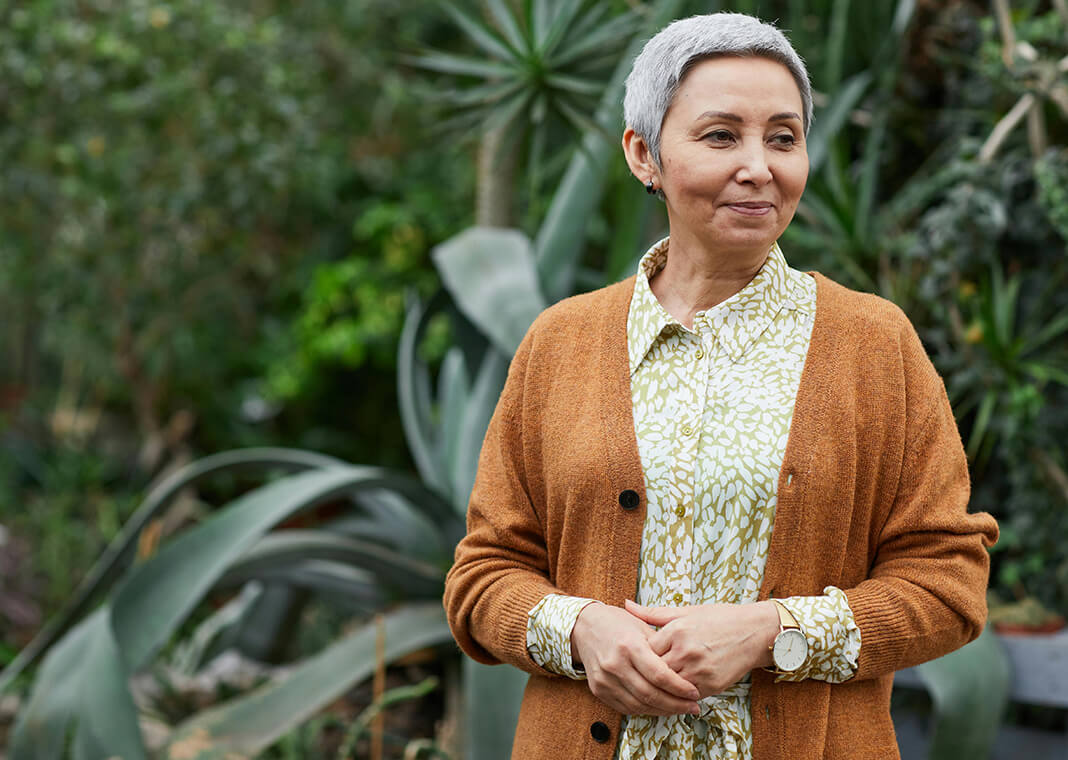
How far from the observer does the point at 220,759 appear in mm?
2410

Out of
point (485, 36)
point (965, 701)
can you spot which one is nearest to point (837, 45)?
point (485, 36)

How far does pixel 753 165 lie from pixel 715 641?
20.7 inches

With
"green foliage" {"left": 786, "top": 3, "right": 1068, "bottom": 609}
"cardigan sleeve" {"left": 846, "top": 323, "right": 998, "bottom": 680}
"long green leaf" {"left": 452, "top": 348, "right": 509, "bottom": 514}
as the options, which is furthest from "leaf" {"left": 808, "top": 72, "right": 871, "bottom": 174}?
"cardigan sleeve" {"left": 846, "top": 323, "right": 998, "bottom": 680}

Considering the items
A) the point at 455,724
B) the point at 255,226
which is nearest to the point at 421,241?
the point at 255,226

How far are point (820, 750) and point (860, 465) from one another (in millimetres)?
333

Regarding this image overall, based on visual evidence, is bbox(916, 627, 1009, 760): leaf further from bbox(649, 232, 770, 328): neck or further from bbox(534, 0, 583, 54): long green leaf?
bbox(534, 0, 583, 54): long green leaf

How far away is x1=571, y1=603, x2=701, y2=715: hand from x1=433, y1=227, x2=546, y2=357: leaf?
159 cm

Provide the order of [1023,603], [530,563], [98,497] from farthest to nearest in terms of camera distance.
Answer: [98,497]
[1023,603]
[530,563]

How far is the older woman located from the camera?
1.19m

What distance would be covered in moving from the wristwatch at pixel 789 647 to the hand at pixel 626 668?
105mm

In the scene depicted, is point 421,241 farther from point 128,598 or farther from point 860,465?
point 860,465

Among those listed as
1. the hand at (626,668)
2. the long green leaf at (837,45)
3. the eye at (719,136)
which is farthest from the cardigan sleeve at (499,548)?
the long green leaf at (837,45)

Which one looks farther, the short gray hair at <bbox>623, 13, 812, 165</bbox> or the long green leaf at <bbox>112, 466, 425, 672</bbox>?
the long green leaf at <bbox>112, 466, 425, 672</bbox>

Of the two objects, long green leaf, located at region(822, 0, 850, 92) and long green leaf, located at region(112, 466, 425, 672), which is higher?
long green leaf, located at region(822, 0, 850, 92)
